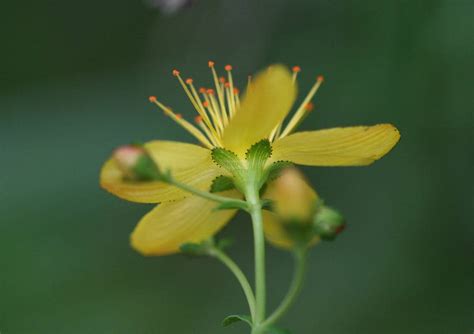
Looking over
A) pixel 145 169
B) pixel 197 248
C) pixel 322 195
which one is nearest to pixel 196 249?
pixel 197 248

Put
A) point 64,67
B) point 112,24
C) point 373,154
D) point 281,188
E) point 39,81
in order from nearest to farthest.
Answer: point 281,188 < point 373,154 < point 39,81 < point 64,67 < point 112,24

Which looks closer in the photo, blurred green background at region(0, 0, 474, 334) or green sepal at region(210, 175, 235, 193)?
green sepal at region(210, 175, 235, 193)

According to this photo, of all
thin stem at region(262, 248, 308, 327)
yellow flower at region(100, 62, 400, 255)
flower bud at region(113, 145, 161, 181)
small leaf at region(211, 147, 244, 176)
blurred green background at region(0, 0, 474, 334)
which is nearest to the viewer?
thin stem at region(262, 248, 308, 327)

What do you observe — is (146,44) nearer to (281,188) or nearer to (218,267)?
(218,267)

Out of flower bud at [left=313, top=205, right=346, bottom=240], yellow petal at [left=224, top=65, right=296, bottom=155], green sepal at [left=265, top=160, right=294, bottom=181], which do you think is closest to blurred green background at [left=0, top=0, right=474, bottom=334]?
green sepal at [left=265, top=160, right=294, bottom=181]

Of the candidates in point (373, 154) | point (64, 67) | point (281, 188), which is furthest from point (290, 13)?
point (281, 188)

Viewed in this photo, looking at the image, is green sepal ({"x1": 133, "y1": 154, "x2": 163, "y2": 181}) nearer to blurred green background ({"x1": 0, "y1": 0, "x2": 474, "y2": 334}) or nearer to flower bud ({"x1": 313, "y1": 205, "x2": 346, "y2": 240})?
flower bud ({"x1": 313, "y1": 205, "x2": 346, "y2": 240})
